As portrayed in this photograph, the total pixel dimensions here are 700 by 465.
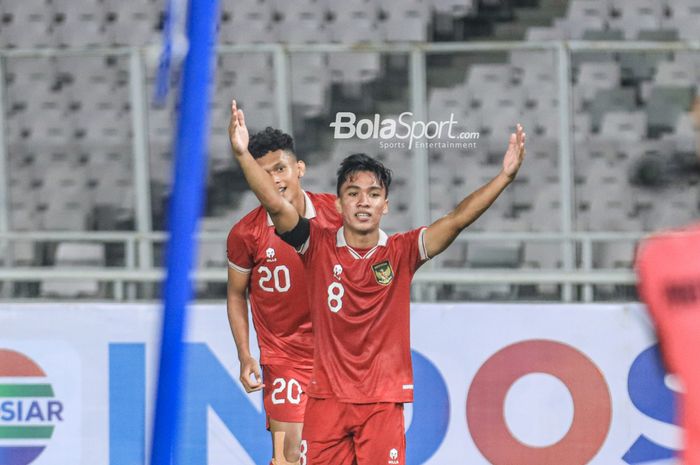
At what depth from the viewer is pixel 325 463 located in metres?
5.03

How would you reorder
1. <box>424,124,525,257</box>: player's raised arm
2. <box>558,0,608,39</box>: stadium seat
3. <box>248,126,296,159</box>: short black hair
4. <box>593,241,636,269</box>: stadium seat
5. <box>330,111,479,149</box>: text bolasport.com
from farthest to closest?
<box>558,0,608,39</box>: stadium seat, <box>593,241,636,269</box>: stadium seat, <box>330,111,479,149</box>: text bolasport.com, <box>248,126,296,159</box>: short black hair, <box>424,124,525,257</box>: player's raised arm

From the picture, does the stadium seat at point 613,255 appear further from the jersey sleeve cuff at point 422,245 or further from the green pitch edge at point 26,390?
the green pitch edge at point 26,390

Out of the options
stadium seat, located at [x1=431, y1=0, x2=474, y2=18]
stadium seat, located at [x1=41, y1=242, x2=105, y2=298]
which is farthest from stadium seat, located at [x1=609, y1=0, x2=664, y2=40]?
stadium seat, located at [x1=41, y1=242, x2=105, y2=298]

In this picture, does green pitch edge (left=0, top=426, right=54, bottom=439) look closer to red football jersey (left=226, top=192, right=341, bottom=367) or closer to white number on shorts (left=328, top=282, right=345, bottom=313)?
red football jersey (left=226, top=192, right=341, bottom=367)

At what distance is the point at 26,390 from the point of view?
6.79 metres

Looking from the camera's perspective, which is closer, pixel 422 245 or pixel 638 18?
pixel 422 245

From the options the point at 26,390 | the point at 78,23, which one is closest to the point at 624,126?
the point at 26,390

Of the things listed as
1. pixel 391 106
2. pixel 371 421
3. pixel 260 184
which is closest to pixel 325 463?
pixel 371 421

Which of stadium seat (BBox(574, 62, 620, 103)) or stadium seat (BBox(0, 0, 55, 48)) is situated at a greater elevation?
stadium seat (BBox(0, 0, 55, 48))

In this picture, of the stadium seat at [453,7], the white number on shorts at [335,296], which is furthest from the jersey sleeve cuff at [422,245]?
the stadium seat at [453,7]

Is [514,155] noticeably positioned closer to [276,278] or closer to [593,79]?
[276,278]

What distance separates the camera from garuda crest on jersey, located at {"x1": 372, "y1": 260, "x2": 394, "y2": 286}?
5.05 meters

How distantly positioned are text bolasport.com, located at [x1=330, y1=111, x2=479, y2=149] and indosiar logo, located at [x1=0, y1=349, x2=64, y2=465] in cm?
234

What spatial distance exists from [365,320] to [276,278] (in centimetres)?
86
